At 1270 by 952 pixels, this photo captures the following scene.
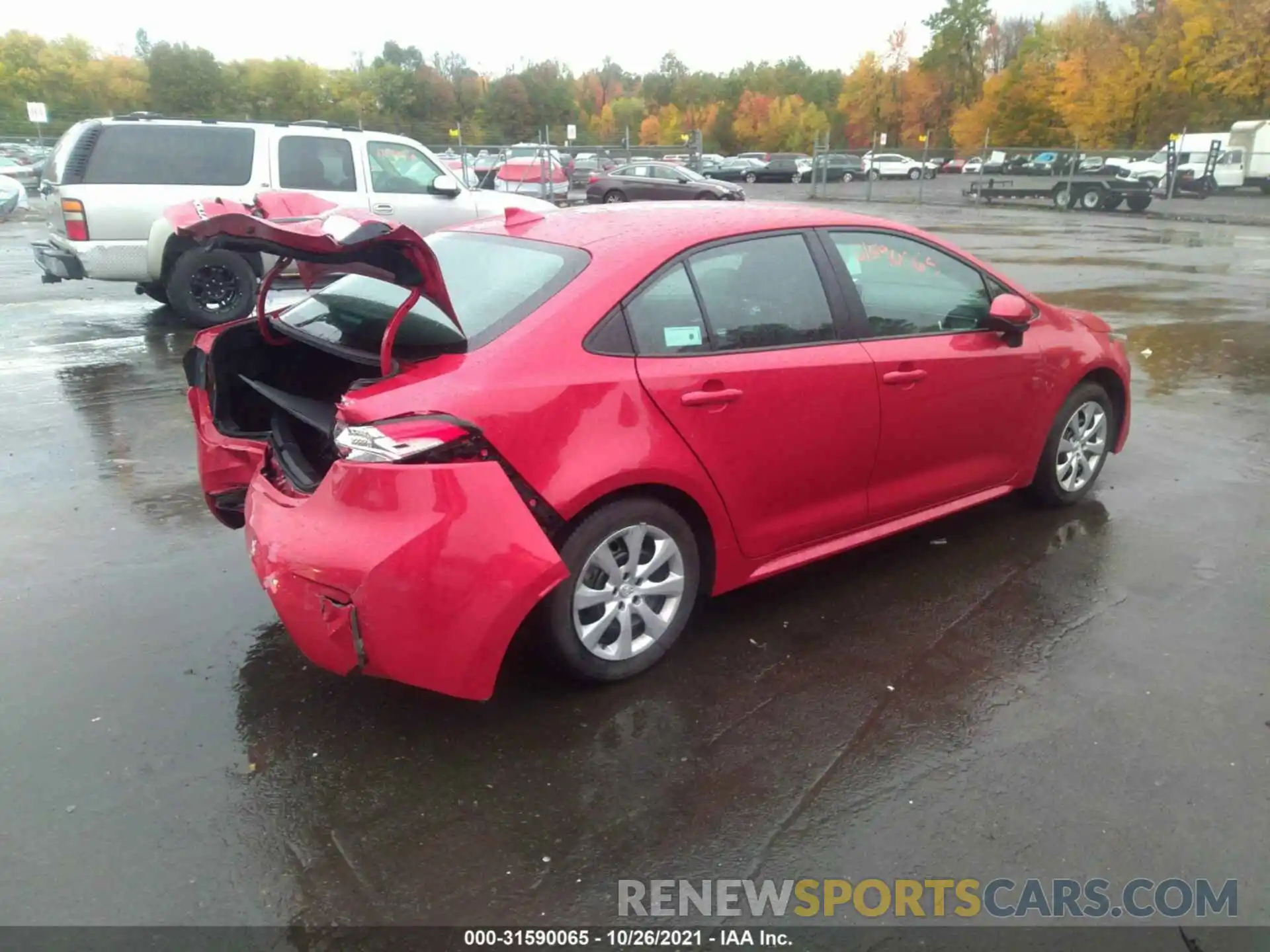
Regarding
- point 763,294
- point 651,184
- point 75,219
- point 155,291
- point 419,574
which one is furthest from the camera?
point 651,184

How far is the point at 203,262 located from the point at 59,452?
165 inches

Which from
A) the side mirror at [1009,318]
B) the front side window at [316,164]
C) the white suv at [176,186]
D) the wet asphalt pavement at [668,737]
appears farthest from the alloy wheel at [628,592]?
the front side window at [316,164]

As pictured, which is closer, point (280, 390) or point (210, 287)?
point (280, 390)

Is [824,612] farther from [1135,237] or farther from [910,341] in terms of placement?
[1135,237]

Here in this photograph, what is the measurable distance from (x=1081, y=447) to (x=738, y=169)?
45529 mm

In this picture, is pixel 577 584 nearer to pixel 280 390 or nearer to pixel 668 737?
pixel 668 737

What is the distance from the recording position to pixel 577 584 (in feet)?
10.5

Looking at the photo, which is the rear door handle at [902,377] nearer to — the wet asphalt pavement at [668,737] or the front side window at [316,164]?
the wet asphalt pavement at [668,737]

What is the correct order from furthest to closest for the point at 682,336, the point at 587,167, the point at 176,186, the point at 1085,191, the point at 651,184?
the point at 587,167 < the point at 1085,191 < the point at 651,184 < the point at 176,186 < the point at 682,336

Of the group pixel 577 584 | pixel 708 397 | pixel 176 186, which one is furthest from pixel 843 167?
pixel 577 584

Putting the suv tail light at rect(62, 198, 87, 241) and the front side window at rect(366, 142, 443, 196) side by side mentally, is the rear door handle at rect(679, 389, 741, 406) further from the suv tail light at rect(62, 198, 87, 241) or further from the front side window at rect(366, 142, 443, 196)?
the front side window at rect(366, 142, 443, 196)

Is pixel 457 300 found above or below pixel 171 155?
below

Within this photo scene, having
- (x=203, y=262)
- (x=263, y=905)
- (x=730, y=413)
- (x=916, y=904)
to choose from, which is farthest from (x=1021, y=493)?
(x=203, y=262)

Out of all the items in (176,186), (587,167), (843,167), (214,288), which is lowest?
(214,288)
